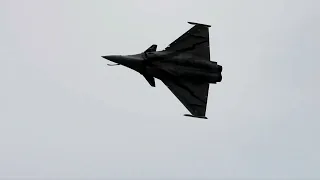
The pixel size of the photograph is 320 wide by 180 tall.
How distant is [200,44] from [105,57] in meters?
12.0

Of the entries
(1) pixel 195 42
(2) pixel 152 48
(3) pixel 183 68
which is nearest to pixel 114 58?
(2) pixel 152 48

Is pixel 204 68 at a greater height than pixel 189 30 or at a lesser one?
lesser

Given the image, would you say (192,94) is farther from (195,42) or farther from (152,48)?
(152,48)

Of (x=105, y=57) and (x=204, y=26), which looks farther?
(x=204, y=26)

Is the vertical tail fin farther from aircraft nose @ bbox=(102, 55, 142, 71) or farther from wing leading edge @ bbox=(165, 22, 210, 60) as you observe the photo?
wing leading edge @ bbox=(165, 22, 210, 60)

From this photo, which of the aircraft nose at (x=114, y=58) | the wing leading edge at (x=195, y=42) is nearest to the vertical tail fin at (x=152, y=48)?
the wing leading edge at (x=195, y=42)

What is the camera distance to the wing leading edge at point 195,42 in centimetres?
7112

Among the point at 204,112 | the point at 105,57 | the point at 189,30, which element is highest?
the point at 189,30

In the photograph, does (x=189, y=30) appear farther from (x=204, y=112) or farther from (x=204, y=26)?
(x=204, y=112)

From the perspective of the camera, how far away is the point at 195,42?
236ft

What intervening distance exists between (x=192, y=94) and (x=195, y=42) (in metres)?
6.31

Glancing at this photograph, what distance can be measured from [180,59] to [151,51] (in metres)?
3.48

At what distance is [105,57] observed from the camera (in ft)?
220

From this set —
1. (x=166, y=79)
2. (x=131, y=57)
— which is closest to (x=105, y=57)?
(x=131, y=57)
